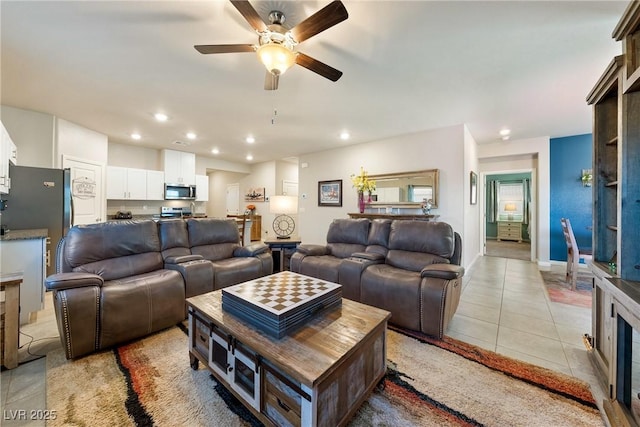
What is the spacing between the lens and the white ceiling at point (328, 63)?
1769 mm

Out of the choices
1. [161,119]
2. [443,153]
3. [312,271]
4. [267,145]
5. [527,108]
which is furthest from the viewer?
[267,145]

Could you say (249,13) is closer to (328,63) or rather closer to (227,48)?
(227,48)

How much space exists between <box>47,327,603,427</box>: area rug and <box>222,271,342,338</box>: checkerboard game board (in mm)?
528

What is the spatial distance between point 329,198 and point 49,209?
4644 millimetres

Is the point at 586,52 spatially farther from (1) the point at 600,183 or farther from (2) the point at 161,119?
(2) the point at 161,119

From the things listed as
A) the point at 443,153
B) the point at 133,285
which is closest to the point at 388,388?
the point at 133,285

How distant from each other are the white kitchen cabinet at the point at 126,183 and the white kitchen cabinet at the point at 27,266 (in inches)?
128

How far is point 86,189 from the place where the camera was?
14.8 feet

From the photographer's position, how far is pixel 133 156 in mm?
5941

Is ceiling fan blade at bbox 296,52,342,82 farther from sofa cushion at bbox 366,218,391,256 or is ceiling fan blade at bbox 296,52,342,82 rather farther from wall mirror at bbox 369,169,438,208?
→ wall mirror at bbox 369,169,438,208

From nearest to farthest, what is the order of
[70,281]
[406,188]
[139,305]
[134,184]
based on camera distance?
1. [70,281]
2. [139,305]
3. [406,188]
4. [134,184]

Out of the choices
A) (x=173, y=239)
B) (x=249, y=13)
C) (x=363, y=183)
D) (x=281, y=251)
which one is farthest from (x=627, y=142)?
(x=173, y=239)

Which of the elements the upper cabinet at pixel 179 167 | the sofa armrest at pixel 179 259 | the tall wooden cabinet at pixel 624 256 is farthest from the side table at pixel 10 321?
the upper cabinet at pixel 179 167

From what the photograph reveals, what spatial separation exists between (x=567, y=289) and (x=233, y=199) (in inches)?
348
